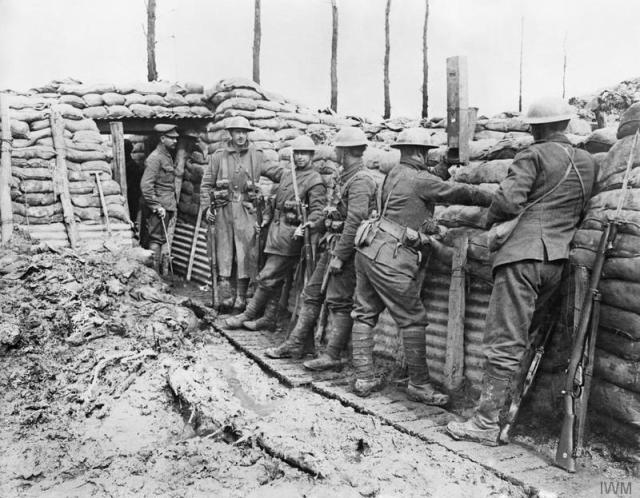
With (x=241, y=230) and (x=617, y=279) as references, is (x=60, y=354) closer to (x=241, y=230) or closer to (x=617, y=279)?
(x=241, y=230)

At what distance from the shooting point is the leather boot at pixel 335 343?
5.24 m

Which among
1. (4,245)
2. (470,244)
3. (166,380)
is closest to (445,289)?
(470,244)

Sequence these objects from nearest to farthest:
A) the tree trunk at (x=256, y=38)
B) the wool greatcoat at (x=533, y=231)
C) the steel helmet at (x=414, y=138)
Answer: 1. the wool greatcoat at (x=533, y=231)
2. the steel helmet at (x=414, y=138)
3. the tree trunk at (x=256, y=38)

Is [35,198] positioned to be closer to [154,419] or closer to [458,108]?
[154,419]

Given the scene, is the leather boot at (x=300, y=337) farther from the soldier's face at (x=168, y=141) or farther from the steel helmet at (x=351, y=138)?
the soldier's face at (x=168, y=141)

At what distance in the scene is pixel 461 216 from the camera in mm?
4586

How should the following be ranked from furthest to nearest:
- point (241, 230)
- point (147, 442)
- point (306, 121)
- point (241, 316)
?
point (306, 121), point (241, 230), point (241, 316), point (147, 442)

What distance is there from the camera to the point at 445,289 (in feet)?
15.2

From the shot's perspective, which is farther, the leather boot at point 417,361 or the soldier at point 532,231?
the leather boot at point 417,361

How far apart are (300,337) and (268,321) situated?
1.09 meters

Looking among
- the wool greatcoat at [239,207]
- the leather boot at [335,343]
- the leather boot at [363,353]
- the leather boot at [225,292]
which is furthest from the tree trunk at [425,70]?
the leather boot at [363,353]

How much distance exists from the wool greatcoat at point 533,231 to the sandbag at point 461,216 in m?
0.69

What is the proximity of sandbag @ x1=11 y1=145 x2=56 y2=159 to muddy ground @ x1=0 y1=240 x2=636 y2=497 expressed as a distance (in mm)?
1918

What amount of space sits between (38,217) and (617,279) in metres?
6.76
